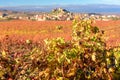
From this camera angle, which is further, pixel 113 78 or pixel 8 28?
pixel 8 28

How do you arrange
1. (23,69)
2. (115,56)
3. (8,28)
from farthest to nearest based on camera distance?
1. (8,28)
2. (115,56)
3. (23,69)

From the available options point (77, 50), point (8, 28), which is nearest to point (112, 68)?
point (77, 50)

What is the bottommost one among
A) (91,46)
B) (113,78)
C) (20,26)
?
(20,26)

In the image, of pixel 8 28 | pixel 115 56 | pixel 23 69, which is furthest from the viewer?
Result: pixel 8 28

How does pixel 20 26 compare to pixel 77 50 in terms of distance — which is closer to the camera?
pixel 77 50

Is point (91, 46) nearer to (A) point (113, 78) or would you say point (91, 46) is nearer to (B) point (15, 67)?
(A) point (113, 78)

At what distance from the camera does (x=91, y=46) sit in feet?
30.8

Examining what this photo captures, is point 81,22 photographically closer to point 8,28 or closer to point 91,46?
point 91,46

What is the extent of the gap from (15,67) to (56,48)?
35.5 inches

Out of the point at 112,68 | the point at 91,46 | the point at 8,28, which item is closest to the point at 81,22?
the point at 91,46

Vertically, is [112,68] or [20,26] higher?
[112,68]

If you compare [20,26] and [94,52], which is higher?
[94,52]

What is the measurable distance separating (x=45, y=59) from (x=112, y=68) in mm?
1332

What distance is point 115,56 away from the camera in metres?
9.48
